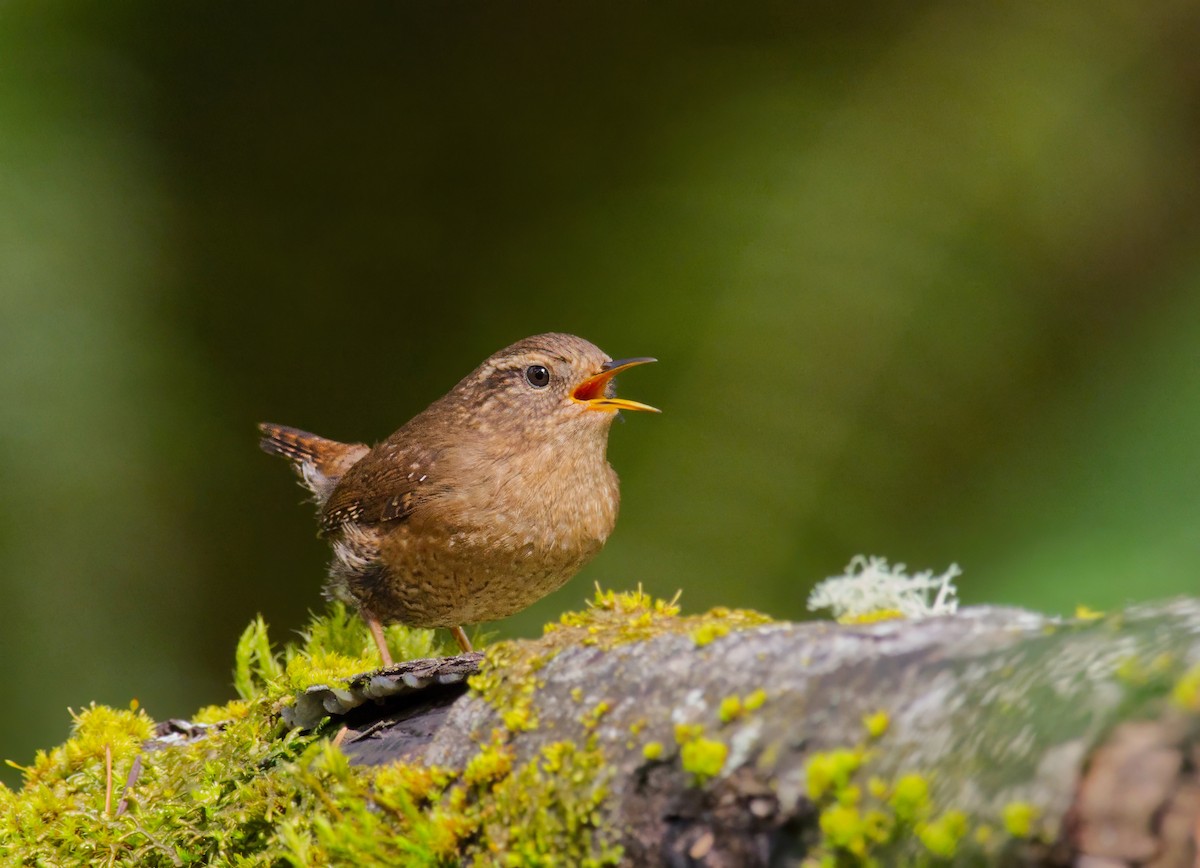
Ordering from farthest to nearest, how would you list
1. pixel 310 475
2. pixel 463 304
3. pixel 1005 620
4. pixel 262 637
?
pixel 463 304 → pixel 310 475 → pixel 262 637 → pixel 1005 620

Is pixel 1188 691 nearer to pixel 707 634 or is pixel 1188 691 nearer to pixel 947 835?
pixel 947 835

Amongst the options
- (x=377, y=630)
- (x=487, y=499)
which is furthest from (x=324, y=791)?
(x=377, y=630)

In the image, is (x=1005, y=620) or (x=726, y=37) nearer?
(x=1005, y=620)

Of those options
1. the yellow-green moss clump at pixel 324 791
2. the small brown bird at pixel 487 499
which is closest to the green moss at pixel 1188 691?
the yellow-green moss clump at pixel 324 791


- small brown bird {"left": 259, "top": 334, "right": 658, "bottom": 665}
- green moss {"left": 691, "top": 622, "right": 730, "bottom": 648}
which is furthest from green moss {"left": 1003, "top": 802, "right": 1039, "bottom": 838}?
small brown bird {"left": 259, "top": 334, "right": 658, "bottom": 665}

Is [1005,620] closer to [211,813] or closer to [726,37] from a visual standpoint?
[211,813]

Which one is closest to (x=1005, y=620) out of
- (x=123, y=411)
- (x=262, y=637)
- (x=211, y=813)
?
(x=211, y=813)
